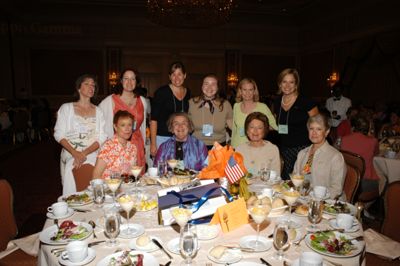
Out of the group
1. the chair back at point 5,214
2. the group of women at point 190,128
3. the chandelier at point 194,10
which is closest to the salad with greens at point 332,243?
the group of women at point 190,128

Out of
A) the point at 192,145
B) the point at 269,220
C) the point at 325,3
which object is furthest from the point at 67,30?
the point at 269,220

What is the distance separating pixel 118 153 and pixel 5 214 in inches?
39.1

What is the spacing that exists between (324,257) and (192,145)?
192cm

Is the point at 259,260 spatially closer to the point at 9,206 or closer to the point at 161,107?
the point at 9,206

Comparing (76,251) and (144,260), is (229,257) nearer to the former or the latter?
(144,260)

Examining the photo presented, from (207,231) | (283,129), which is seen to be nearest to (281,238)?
(207,231)

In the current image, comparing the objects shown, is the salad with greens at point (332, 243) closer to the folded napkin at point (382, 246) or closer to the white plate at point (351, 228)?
the white plate at point (351, 228)

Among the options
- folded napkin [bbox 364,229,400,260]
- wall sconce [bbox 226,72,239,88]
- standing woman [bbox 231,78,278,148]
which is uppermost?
wall sconce [bbox 226,72,239,88]

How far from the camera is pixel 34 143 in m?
9.95

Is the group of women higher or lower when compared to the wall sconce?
lower

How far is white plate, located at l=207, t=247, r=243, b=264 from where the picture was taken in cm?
146

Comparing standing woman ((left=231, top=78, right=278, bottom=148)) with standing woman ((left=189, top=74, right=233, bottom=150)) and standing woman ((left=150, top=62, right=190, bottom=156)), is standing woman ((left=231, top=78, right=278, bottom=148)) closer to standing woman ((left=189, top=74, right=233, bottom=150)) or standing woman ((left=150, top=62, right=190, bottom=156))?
standing woman ((left=189, top=74, right=233, bottom=150))

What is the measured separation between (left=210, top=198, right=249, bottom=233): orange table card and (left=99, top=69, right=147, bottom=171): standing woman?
192 centimetres

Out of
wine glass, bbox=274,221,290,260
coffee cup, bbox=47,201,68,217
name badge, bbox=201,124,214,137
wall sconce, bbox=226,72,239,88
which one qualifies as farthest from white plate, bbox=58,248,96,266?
wall sconce, bbox=226,72,239,88
